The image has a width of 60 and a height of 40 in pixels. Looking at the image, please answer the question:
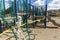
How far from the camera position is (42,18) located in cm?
1223

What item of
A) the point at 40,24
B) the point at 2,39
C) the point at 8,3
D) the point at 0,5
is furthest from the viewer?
the point at 40,24

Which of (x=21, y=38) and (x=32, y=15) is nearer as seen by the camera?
(x=21, y=38)

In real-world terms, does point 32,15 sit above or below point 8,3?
below

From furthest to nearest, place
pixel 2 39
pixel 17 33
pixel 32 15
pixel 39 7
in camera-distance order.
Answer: pixel 39 7 → pixel 32 15 → pixel 2 39 → pixel 17 33

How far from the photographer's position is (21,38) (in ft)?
17.8

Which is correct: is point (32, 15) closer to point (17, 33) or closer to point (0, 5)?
point (0, 5)

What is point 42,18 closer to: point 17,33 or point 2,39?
point 2,39

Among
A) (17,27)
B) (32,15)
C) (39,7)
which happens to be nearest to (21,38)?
(17,27)

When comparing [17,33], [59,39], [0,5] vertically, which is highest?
[0,5]

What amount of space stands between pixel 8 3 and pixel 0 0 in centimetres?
98

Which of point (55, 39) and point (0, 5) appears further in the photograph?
point (0, 5)

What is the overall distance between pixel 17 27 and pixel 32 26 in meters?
6.98

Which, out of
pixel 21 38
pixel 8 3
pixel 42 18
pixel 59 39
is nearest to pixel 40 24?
pixel 42 18

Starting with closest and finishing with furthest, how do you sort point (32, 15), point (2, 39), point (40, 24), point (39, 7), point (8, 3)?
point (2, 39) < point (8, 3) < point (32, 15) < point (40, 24) < point (39, 7)
